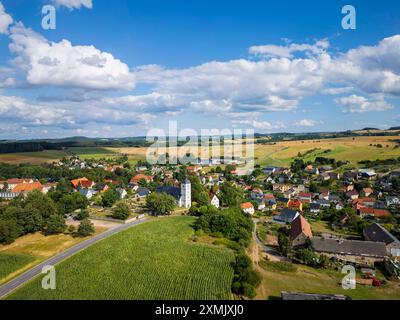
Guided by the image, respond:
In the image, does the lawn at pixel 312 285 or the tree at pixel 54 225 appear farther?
the tree at pixel 54 225

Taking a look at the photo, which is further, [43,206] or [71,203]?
[71,203]

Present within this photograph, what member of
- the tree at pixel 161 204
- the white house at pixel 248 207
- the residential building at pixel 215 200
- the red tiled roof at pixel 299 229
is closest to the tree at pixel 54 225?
the tree at pixel 161 204

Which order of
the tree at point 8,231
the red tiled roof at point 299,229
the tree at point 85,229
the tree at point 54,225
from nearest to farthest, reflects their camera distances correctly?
1. the tree at point 8,231
2. the red tiled roof at point 299,229
3. the tree at point 85,229
4. the tree at point 54,225

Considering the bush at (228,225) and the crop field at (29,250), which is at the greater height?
A: the bush at (228,225)

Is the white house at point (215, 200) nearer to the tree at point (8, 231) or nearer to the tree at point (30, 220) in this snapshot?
the tree at point (30, 220)

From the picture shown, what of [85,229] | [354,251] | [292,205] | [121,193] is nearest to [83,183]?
[121,193]

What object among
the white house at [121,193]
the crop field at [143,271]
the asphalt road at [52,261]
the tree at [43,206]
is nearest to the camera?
the crop field at [143,271]

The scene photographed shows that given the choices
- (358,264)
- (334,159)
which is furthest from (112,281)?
(334,159)

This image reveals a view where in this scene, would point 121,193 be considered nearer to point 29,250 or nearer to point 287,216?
point 29,250
